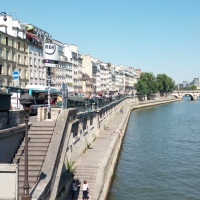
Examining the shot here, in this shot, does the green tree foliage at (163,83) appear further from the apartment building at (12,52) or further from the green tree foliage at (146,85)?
the apartment building at (12,52)

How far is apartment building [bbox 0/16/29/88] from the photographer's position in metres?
44.3

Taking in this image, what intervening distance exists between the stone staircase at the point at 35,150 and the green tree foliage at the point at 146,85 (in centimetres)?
10845

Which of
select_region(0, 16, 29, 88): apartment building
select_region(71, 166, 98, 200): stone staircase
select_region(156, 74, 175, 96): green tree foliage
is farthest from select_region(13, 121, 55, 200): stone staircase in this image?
select_region(156, 74, 175, 96): green tree foliage

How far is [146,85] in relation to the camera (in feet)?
423

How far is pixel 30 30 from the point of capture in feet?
189

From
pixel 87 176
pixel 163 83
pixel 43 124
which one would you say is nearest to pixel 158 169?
pixel 87 176

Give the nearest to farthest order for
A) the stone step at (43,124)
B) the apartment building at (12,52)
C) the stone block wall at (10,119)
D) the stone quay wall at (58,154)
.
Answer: the stone quay wall at (58,154) < the stone block wall at (10,119) < the stone step at (43,124) < the apartment building at (12,52)

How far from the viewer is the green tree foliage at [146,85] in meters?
124

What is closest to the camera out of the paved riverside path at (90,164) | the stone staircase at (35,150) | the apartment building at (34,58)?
the stone staircase at (35,150)

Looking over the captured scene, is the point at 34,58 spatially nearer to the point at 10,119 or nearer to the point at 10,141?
the point at 10,119

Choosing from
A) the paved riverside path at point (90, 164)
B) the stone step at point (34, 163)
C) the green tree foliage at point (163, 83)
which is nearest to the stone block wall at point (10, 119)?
the stone step at point (34, 163)

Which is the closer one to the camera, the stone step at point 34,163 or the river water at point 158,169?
the stone step at point 34,163

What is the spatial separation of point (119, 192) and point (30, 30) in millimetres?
44372

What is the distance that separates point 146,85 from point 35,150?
118 metres
